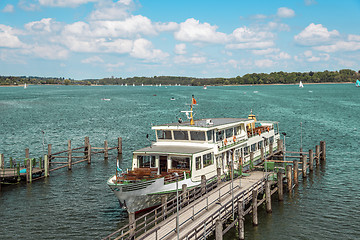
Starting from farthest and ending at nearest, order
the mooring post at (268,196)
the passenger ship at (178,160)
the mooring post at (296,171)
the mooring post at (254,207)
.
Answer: the mooring post at (296,171) → the mooring post at (268,196) → the passenger ship at (178,160) → the mooring post at (254,207)

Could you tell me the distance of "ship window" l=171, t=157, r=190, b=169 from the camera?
3278 cm

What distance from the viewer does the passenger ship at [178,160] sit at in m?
29.6

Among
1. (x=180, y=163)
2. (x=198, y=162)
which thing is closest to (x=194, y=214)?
(x=180, y=163)

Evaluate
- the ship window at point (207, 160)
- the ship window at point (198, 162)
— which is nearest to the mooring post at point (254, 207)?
the ship window at point (198, 162)

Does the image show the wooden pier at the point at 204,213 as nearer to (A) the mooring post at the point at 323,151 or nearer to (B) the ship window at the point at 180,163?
(B) the ship window at the point at 180,163

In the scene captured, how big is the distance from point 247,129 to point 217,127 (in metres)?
9.62

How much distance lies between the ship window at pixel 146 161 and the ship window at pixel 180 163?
1801mm

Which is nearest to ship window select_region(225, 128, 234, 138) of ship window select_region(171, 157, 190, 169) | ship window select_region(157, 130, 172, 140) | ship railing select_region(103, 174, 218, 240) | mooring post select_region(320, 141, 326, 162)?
ship railing select_region(103, 174, 218, 240)

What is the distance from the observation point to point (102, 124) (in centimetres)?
9031

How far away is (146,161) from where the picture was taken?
3372cm

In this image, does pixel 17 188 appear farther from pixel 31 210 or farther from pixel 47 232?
pixel 47 232

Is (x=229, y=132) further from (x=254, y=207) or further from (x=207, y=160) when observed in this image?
(x=254, y=207)

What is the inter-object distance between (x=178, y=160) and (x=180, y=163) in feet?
1.02

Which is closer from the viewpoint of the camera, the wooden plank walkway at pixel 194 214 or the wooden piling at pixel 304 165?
the wooden plank walkway at pixel 194 214
